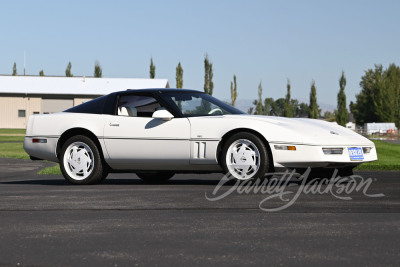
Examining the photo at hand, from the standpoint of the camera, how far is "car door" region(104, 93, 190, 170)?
9680 millimetres

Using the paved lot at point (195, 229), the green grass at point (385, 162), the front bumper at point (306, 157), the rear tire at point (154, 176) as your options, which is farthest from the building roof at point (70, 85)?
the paved lot at point (195, 229)

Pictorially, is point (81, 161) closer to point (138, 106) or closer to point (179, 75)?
point (138, 106)

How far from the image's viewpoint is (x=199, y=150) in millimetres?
9531

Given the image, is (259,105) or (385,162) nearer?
(385,162)

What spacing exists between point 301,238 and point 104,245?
1.38 m

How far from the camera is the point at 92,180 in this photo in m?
10.0

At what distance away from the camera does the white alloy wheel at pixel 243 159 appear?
9125 mm

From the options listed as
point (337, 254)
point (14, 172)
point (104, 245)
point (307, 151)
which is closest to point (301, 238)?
point (337, 254)

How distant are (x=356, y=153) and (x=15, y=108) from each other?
70.0 metres

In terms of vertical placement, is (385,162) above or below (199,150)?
below

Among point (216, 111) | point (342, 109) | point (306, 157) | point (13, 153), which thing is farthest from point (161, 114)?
point (342, 109)

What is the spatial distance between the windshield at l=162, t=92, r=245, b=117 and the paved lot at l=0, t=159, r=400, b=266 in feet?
5.25

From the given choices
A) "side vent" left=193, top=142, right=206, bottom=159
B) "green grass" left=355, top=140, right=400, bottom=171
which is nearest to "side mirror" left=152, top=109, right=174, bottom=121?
"side vent" left=193, top=142, right=206, bottom=159

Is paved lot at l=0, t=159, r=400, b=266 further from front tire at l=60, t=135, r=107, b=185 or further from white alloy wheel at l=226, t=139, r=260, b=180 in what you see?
front tire at l=60, t=135, r=107, b=185
